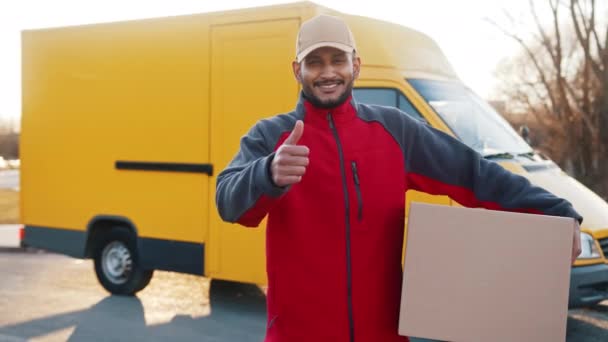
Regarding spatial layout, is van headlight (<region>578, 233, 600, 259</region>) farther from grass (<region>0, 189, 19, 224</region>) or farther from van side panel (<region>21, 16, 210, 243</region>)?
grass (<region>0, 189, 19, 224</region>)

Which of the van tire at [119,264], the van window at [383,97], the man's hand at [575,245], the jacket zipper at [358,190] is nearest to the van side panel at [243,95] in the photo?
the van window at [383,97]

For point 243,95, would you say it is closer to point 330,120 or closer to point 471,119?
point 471,119

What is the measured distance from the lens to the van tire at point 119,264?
292 inches

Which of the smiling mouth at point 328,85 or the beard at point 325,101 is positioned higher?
the smiling mouth at point 328,85

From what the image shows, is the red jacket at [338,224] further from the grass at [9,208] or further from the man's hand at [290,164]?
the grass at [9,208]

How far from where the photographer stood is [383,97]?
6172 millimetres

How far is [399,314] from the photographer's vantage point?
7.70 feet

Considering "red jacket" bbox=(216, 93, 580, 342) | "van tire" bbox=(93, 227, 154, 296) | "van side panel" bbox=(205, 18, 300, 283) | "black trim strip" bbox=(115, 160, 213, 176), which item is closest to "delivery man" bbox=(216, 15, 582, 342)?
"red jacket" bbox=(216, 93, 580, 342)

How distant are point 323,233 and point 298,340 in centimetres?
35

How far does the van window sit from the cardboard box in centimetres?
385

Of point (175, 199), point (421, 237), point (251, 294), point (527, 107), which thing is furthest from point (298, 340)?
point (527, 107)

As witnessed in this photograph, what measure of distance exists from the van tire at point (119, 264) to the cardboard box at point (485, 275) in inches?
212

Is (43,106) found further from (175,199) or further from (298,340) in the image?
(298,340)

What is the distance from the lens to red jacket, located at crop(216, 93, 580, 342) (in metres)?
2.31
